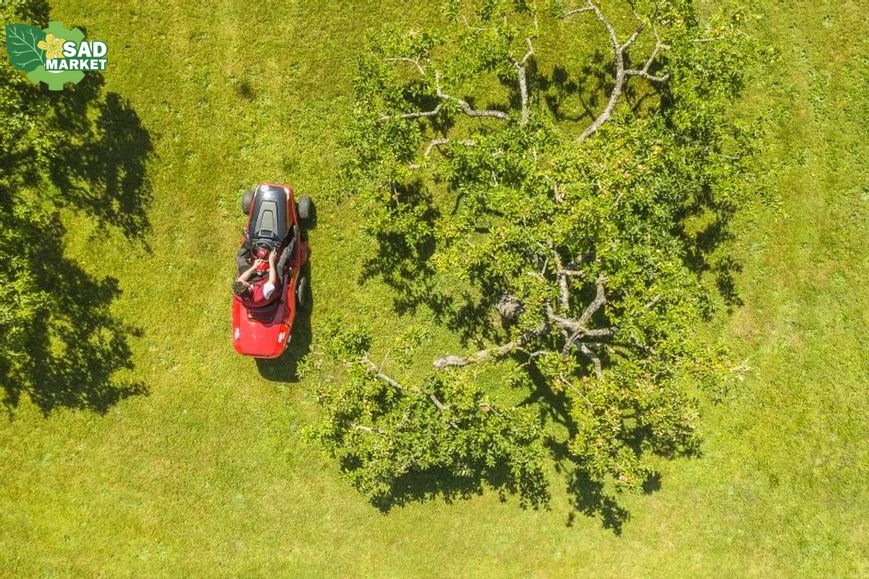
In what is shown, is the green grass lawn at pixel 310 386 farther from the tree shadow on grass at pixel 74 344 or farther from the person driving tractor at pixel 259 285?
the person driving tractor at pixel 259 285

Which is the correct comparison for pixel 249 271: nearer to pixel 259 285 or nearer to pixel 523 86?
pixel 259 285

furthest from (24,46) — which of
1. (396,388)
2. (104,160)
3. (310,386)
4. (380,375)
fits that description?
(396,388)

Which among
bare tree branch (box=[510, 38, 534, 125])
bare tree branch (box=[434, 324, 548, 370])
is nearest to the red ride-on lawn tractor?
bare tree branch (box=[434, 324, 548, 370])

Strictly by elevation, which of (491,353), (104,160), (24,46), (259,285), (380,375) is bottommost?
(380,375)

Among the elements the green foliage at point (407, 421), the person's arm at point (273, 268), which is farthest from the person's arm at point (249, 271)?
the green foliage at point (407, 421)

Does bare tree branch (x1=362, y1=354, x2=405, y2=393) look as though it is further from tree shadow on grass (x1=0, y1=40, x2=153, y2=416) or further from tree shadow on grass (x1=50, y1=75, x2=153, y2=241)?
tree shadow on grass (x1=50, y1=75, x2=153, y2=241)

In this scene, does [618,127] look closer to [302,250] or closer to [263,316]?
[302,250]

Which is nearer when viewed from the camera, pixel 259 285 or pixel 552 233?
pixel 552 233
